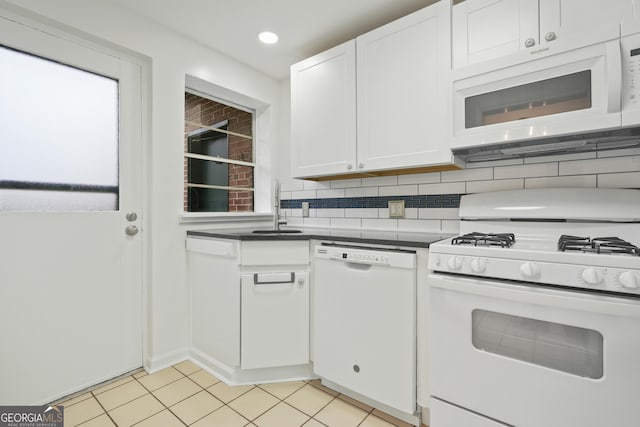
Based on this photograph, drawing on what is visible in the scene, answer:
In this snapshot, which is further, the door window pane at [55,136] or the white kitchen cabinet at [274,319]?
the white kitchen cabinet at [274,319]

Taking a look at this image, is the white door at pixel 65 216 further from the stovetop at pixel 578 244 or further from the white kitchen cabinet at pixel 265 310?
Result: the stovetop at pixel 578 244

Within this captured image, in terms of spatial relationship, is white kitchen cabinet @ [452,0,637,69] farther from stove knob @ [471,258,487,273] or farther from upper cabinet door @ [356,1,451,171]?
stove knob @ [471,258,487,273]

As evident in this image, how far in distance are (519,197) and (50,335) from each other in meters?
2.58

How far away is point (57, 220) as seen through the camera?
5.37ft

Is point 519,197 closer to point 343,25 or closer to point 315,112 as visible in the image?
point 315,112

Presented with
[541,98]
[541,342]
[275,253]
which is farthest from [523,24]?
[275,253]

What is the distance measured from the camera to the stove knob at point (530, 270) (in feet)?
3.38

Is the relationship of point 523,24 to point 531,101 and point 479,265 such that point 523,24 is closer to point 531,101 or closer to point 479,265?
point 531,101

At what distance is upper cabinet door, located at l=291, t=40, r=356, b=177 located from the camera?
1951mm

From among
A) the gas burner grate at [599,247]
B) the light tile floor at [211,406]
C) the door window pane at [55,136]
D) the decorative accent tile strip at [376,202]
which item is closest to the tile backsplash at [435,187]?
the decorative accent tile strip at [376,202]

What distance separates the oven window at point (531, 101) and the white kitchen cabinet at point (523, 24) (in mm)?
149

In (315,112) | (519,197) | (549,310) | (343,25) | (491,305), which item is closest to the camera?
(549,310)

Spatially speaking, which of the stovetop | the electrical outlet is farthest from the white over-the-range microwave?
the electrical outlet

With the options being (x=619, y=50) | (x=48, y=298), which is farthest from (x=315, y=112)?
(x=48, y=298)
